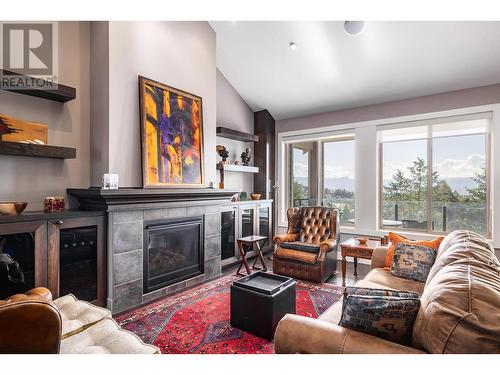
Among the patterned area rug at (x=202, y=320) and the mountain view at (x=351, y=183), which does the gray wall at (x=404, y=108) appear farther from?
the patterned area rug at (x=202, y=320)

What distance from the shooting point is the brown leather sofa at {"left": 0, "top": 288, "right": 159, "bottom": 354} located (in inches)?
37.4

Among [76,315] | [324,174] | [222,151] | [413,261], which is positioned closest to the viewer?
[76,315]

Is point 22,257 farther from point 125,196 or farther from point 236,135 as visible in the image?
point 236,135

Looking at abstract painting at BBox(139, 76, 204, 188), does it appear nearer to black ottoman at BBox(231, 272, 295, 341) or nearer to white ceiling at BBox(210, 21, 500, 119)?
white ceiling at BBox(210, 21, 500, 119)

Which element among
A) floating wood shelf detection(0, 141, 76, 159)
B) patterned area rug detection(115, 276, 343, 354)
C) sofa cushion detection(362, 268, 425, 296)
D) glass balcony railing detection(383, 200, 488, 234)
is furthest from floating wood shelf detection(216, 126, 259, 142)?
sofa cushion detection(362, 268, 425, 296)

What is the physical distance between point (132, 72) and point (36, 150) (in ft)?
4.38

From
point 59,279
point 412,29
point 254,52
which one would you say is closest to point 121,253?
point 59,279

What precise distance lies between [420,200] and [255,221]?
2829mm

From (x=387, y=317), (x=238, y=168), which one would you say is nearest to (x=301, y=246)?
(x=238, y=168)

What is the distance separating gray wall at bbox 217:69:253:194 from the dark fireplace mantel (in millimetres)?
1651

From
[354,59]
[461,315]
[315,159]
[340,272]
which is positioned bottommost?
[340,272]

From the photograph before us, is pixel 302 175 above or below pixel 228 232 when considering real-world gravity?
above

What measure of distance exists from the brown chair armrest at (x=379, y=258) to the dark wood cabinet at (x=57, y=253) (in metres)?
2.95

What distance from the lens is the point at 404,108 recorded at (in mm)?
4469
